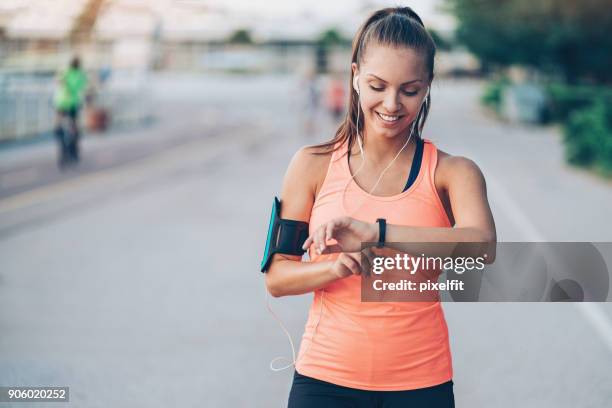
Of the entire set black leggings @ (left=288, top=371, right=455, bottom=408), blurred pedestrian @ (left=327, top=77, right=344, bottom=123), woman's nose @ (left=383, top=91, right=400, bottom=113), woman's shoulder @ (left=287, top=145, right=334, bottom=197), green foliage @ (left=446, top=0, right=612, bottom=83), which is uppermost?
green foliage @ (left=446, top=0, right=612, bottom=83)

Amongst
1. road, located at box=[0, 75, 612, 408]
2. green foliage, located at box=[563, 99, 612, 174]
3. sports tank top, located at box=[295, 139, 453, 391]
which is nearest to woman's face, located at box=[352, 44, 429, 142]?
sports tank top, located at box=[295, 139, 453, 391]

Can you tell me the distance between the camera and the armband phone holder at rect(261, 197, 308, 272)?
98.3 inches

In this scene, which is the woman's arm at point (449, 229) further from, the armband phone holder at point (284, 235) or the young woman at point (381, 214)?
the armband phone holder at point (284, 235)

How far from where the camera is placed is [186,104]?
44469mm

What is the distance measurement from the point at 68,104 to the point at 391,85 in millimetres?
15672

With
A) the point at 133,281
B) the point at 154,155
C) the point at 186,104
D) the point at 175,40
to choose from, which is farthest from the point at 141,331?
the point at 175,40

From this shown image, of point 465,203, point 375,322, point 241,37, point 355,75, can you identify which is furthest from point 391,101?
point 241,37

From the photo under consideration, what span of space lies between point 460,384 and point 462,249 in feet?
10.7

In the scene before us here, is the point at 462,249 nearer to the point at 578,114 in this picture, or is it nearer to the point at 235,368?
the point at 235,368

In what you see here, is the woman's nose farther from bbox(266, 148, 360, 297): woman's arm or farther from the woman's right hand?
the woman's right hand

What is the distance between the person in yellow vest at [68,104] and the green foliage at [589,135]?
30.5ft

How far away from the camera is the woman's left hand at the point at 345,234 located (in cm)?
220

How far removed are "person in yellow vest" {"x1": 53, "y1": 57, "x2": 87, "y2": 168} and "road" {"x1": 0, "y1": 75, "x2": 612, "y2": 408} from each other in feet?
1.66

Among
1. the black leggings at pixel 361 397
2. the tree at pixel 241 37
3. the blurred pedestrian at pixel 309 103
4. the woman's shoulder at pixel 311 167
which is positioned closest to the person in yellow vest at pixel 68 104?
the blurred pedestrian at pixel 309 103
